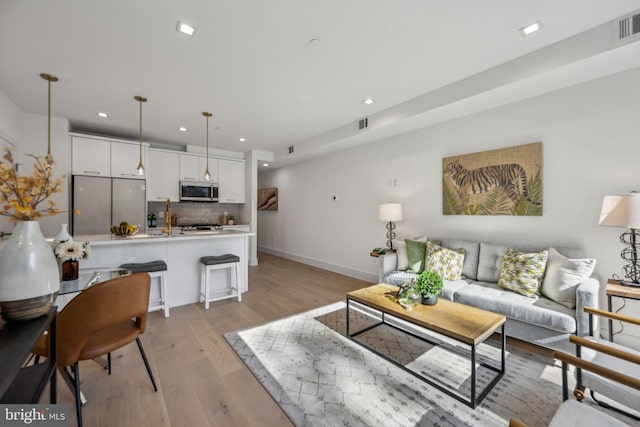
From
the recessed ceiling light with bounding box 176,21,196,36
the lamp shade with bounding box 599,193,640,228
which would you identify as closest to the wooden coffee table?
the lamp shade with bounding box 599,193,640,228

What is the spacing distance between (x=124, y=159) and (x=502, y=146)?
5882 mm

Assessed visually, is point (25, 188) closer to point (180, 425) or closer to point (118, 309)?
point (118, 309)

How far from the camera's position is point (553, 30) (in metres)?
2.19

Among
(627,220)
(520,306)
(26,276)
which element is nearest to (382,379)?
(520,306)

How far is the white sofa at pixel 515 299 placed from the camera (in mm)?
2223

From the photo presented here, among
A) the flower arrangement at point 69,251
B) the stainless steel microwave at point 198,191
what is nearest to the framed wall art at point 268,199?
the stainless steel microwave at point 198,191

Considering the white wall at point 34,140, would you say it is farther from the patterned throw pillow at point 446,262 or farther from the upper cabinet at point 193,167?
the patterned throw pillow at point 446,262

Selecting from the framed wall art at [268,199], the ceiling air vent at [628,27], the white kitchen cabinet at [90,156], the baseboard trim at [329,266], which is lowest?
the baseboard trim at [329,266]

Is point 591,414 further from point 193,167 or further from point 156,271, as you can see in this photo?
point 193,167

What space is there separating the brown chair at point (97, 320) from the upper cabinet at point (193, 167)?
162 inches

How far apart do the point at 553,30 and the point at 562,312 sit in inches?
91.4

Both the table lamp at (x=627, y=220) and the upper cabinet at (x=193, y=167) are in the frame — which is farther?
the upper cabinet at (x=193, y=167)

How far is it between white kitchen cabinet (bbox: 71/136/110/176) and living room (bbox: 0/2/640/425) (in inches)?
8.5

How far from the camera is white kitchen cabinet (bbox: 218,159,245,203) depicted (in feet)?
20.1
